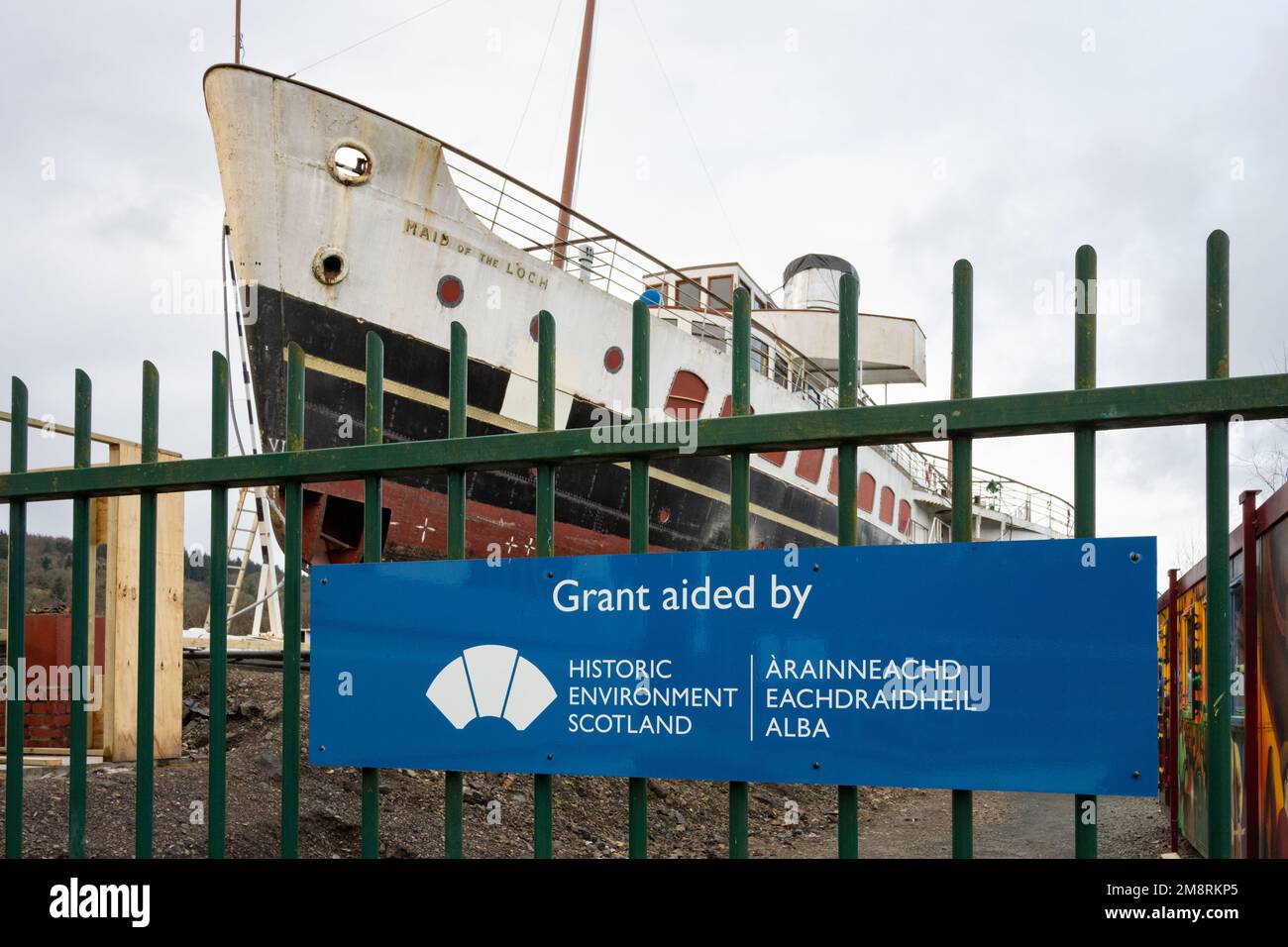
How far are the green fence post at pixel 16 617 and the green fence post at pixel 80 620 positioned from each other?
0.20 meters

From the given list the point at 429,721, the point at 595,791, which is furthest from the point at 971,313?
the point at 595,791

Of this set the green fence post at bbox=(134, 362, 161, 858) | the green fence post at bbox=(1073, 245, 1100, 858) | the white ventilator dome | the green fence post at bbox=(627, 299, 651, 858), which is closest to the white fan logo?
the green fence post at bbox=(627, 299, 651, 858)

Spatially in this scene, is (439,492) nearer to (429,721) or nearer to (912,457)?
(429,721)

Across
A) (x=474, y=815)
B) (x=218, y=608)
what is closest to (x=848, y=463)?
(x=218, y=608)

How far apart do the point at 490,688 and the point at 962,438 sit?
1.51m

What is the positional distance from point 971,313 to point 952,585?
695 mm

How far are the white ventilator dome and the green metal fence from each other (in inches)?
800

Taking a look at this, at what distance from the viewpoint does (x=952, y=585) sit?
2816mm

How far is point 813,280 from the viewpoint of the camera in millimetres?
23938

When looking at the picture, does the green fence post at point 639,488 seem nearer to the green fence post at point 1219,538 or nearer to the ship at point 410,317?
the green fence post at point 1219,538

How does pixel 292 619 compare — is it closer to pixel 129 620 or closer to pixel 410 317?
pixel 129 620

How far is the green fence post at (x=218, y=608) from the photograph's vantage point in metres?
3.63

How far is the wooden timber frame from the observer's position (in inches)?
329

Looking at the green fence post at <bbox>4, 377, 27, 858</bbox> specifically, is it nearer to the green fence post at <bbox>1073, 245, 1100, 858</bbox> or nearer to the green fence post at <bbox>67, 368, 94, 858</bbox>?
the green fence post at <bbox>67, 368, 94, 858</bbox>
